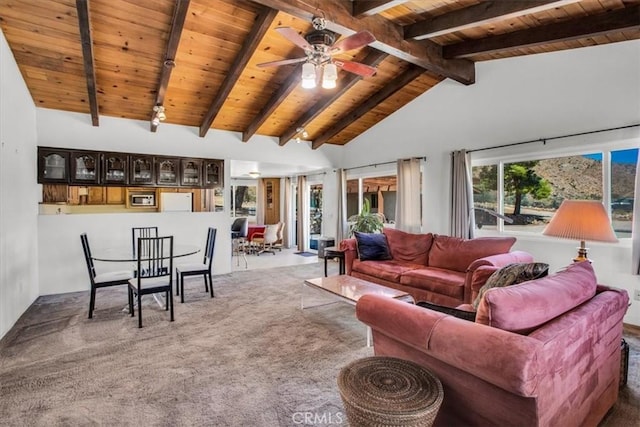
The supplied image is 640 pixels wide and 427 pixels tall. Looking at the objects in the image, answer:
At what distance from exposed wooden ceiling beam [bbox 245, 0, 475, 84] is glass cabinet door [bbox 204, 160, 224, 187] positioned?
3.61 metres

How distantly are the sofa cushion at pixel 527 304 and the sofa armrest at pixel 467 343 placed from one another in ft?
0.29

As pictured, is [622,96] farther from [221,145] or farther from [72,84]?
[72,84]

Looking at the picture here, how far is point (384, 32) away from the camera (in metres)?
3.68

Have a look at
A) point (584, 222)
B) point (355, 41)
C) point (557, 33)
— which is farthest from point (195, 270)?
point (557, 33)

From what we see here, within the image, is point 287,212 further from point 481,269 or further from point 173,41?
point 481,269

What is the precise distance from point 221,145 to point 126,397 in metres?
4.79

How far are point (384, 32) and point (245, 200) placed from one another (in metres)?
8.03

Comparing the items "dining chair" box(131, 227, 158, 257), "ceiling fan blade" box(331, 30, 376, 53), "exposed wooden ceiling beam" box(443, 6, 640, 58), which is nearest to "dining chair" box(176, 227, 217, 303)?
"dining chair" box(131, 227, 158, 257)

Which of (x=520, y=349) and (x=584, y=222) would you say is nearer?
(x=520, y=349)

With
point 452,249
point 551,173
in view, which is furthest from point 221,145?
point 551,173

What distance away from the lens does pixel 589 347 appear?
5.72ft

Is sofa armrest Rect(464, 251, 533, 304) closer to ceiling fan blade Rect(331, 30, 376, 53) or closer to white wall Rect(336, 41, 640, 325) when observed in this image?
white wall Rect(336, 41, 640, 325)

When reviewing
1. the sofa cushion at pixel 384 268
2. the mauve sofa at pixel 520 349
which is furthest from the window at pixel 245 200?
the mauve sofa at pixel 520 349

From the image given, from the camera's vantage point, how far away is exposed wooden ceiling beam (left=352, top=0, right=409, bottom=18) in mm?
3038
